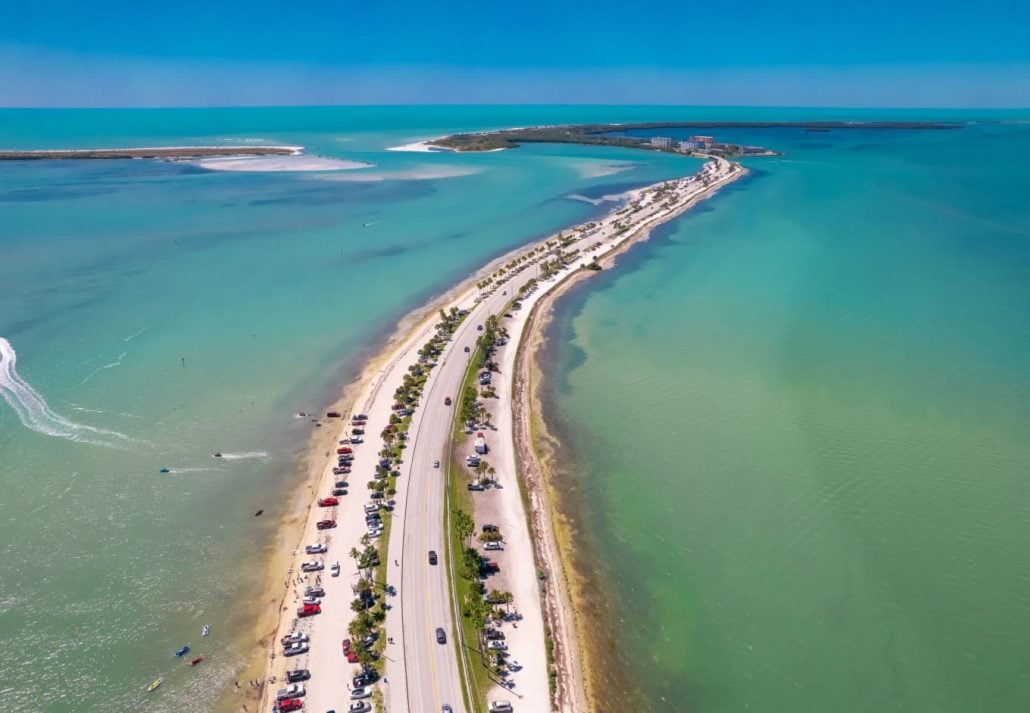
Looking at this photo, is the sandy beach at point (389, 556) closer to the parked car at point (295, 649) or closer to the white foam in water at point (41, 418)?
the parked car at point (295, 649)

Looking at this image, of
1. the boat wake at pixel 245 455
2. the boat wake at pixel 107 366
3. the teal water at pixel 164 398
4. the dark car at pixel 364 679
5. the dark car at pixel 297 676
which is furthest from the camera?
the boat wake at pixel 107 366

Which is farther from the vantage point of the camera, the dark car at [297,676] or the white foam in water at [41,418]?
the white foam in water at [41,418]

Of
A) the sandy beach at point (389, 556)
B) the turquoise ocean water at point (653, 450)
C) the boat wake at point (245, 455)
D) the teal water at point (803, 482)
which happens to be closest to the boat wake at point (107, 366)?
the turquoise ocean water at point (653, 450)

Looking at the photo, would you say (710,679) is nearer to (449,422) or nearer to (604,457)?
(604,457)

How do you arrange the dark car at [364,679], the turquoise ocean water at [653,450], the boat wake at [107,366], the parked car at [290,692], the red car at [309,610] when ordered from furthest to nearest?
the boat wake at [107,366]
the red car at [309,610]
the turquoise ocean water at [653,450]
the dark car at [364,679]
the parked car at [290,692]

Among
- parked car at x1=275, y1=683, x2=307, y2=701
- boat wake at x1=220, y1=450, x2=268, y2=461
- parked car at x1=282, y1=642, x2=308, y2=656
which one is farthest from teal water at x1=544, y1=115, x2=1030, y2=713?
boat wake at x1=220, y1=450, x2=268, y2=461

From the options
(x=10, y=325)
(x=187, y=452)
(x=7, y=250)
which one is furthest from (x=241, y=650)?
(x=7, y=250)
